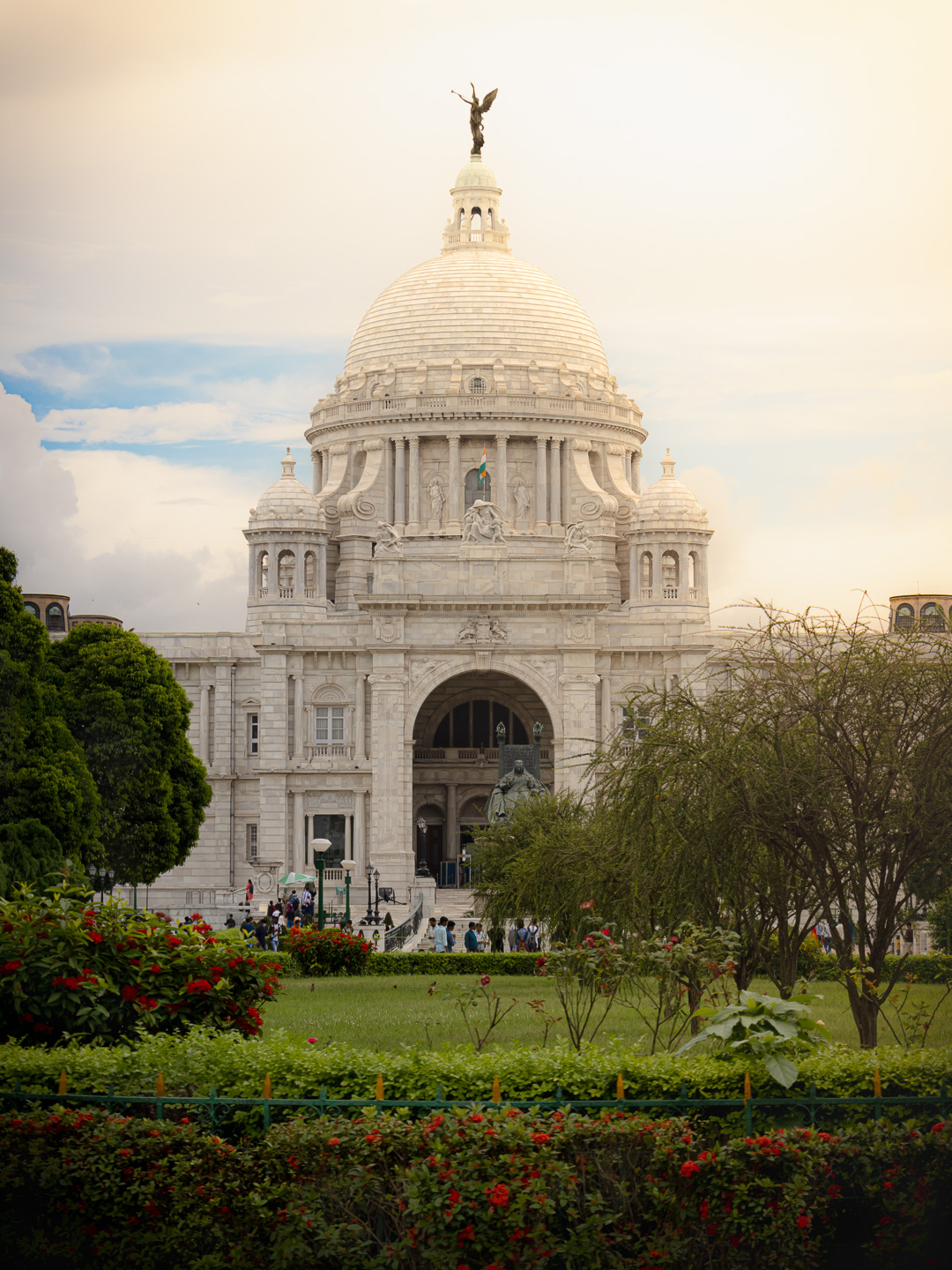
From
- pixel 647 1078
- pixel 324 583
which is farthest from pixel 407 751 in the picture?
pixel 647 1078

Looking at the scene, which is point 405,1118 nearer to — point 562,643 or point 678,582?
point 562,643

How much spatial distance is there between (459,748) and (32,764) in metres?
33.8

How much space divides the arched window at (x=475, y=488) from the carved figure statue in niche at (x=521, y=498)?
4.16 feet

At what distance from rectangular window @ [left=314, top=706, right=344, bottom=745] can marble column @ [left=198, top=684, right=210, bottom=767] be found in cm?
573

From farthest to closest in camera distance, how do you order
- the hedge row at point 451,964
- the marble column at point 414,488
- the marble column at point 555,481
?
the marble column at point 555,481, the marble column at point 414,488, the hedge row at point 451,964

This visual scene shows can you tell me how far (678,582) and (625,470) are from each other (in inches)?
418

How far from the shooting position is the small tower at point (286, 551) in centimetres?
7256

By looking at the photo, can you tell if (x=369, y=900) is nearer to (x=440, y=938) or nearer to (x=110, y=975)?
(x=440, y=938)

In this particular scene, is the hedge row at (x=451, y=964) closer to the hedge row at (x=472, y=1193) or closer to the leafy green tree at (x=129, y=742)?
the leafy green tree at (x=129, y=742)

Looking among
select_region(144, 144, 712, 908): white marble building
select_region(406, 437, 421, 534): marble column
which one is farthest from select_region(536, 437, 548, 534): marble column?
select_region(406, 437, 421, 534): marble column

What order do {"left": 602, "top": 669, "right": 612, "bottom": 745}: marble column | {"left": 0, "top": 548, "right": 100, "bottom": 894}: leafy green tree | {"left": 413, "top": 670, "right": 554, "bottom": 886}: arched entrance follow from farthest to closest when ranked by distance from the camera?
{"left": 413, "top": 670, "right": 554, "bottom": 886}: arched entrance, {"left": 602, "top": 669, "right": 612, "bottom": 745}: marble column, {"left": 0, "top": 548, "right": 100, "bottom": 894}: leafy green tree

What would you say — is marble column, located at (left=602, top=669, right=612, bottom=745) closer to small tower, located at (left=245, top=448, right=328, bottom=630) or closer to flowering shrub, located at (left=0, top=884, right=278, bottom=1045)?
small tower, located at (left=245, top=448, right=328, bottom=630)

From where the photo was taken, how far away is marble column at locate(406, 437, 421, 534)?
Result: 76.6m

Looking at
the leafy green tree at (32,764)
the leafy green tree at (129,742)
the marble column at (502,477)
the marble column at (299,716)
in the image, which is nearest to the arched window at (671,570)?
the marble column at (502,477)
